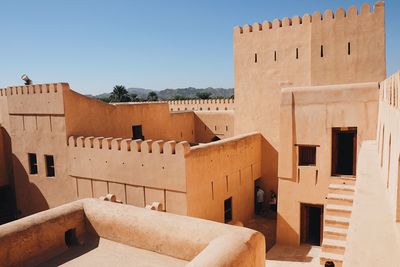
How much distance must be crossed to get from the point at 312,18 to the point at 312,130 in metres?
4.32

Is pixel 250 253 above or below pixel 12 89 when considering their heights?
below

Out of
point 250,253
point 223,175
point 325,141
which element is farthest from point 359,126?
point 250,253

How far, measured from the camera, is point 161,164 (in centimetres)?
938

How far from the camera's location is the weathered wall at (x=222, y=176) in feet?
30.8

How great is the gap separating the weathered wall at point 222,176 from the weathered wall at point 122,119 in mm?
4663

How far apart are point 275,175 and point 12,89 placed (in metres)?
10.6

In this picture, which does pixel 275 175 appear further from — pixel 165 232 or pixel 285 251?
pixel 165 232

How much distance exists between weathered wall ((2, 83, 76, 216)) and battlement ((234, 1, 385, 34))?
23.9ft

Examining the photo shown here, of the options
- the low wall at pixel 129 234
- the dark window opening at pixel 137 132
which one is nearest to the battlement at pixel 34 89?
the dark window opening at pixel 137 132

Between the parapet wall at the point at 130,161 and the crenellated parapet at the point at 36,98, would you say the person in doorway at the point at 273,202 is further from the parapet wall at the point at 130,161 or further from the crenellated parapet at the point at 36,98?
the crenellated parapet at the point at 36,98

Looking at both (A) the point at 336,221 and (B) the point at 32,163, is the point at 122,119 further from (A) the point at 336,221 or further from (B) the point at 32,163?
(A) the point at 336,221

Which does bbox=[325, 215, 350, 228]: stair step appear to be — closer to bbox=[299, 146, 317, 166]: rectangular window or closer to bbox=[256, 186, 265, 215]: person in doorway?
bbox=[299, 146, 317, 166]: rectangular window

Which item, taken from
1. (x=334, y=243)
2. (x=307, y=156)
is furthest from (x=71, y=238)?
(x=307, y=156)

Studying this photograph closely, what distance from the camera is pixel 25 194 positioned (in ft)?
42.1
